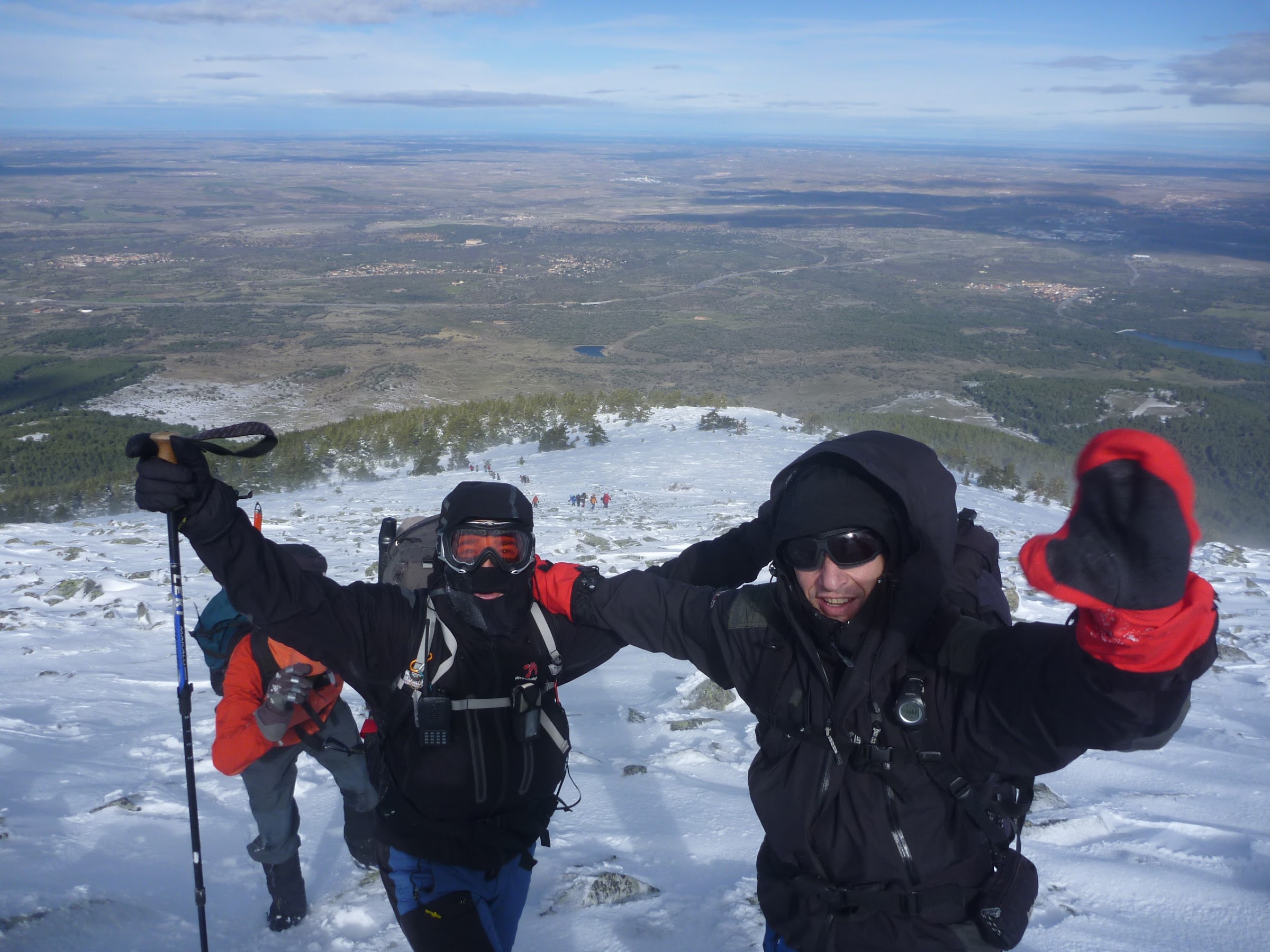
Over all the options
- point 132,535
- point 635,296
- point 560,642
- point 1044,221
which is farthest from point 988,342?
point 1044,221

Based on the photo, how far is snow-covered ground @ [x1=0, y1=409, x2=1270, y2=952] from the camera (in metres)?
3.39

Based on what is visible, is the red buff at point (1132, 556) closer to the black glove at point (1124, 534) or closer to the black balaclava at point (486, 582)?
the black glove at point (1124, 534)

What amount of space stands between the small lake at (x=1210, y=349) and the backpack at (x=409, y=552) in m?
85.5

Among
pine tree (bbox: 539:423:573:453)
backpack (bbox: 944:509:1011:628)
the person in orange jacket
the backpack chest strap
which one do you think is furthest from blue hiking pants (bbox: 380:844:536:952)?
pine tree (bbox: 539:423:573:453)

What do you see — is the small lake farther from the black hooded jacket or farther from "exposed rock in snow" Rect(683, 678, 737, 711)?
the black hooded jacket

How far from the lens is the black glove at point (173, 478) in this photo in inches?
87.0

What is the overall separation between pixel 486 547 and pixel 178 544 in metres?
1.30

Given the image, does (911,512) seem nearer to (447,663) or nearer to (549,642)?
(549,642)

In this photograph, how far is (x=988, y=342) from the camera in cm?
7994

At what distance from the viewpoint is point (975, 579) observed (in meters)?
2.16

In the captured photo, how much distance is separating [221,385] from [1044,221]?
164194mm

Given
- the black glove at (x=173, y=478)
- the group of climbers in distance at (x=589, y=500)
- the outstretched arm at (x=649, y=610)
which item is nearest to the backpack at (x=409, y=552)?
the outstretched arm at (x=649, y=610)

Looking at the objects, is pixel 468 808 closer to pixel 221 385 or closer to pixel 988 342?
pixel 221 385

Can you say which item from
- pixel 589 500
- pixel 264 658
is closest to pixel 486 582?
pixel 264 658
